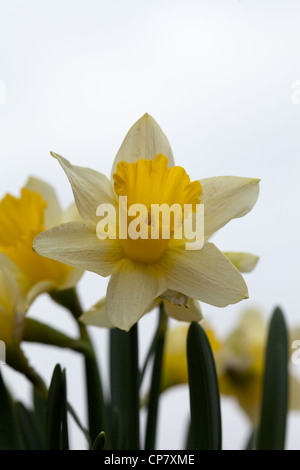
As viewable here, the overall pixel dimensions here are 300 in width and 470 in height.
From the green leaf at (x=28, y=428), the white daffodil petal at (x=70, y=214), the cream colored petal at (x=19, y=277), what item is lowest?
the green leaf at (x=28, y=428)

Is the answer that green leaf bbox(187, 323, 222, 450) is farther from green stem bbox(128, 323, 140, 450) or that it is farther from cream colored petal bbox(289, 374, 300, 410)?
cream colored petal bbox(289, 374, 300, 410)

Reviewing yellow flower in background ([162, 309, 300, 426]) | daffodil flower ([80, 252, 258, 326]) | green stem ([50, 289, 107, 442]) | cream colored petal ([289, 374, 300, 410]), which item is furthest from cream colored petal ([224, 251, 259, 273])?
cream colored petal ([289, 374, 300, 410])

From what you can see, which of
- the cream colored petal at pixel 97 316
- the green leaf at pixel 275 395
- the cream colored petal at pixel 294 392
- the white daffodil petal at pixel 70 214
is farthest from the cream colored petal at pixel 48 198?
the cream colored petal at pixel 294 392

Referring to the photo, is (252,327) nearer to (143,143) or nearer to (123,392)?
(123,392)

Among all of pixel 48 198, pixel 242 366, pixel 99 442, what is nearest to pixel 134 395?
pixel 99 442

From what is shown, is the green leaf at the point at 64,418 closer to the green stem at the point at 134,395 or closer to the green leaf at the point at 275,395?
the green stem at the point at 134,395

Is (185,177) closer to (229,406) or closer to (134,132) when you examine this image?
(134,132)

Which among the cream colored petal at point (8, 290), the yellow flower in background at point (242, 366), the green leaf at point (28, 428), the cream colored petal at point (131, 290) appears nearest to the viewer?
the cream colored petal at point (131, 290)
